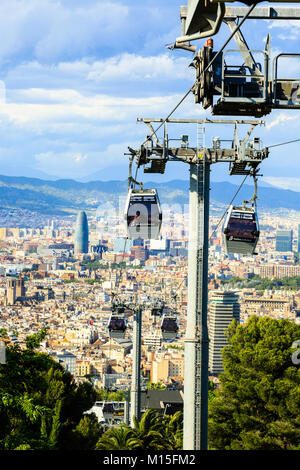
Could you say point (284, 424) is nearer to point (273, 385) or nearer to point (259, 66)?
point (273, 385)

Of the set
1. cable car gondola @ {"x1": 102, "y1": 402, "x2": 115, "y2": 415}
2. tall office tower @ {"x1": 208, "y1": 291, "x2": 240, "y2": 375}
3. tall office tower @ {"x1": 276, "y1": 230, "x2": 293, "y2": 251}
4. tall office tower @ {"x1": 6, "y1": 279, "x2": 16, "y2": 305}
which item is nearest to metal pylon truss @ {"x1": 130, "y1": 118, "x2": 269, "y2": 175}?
cable car gondola @ {"x1": 102, "y1": 402, "x2": 115, "y2": 415}

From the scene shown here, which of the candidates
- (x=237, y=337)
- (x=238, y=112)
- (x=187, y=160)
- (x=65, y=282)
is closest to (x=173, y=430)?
(x=237, y=337)

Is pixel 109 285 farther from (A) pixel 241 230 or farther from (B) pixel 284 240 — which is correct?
(A) pixel 241 230

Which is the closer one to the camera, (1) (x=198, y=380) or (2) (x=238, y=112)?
(2) (x=238, y=112)

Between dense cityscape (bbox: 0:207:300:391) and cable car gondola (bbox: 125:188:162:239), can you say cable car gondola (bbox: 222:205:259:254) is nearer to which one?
cable car gondola (bbox: 125:188:162:239)

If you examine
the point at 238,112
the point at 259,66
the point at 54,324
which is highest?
the point at 259,66

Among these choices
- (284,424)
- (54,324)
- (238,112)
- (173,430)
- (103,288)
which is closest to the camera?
(238,112)
